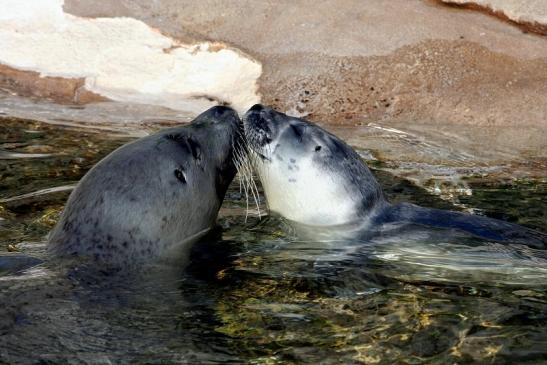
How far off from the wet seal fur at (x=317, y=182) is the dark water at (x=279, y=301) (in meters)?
0.16

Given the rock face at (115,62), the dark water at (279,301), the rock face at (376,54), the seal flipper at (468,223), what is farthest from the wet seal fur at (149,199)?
the rock face at (115,62)

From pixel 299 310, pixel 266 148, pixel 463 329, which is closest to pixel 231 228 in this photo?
pixel 266 148

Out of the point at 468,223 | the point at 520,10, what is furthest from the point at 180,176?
the point at 520,10

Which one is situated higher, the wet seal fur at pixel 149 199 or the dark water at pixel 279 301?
the wet seal fur at pixel 149 199

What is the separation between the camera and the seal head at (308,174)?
5.68 metres

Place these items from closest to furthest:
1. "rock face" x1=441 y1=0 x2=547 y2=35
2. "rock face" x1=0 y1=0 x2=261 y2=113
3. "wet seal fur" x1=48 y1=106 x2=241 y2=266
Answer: "wet seal fur" x1=48 y1=106 x2=241 y2=266, "rock face" x1=0 y1=0 x2=261 y2=113, "rock face" x1=441 y1=0 x2=547 y2=35

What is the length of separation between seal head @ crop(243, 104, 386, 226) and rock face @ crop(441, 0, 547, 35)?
3.31 m

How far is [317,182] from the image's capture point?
5734 mm

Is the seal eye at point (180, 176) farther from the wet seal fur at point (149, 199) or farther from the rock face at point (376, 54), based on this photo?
the rock face at point (376, 54)

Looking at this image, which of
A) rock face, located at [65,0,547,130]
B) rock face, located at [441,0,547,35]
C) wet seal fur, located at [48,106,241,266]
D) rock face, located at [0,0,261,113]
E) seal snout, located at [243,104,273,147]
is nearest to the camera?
wet seal fur, located at [48,106,241,266]

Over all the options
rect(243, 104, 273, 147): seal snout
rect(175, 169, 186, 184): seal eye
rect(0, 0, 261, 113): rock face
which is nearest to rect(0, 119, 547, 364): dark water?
rect(175, 169, 186, 184): seal eye

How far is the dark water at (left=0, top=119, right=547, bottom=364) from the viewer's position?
3.71m

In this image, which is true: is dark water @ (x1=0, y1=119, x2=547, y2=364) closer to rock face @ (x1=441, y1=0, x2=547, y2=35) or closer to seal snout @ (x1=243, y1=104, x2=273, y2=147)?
seal snout @ (x1=243, y1=104, x2=273, y2=147)

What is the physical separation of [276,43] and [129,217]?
4.03 metres
